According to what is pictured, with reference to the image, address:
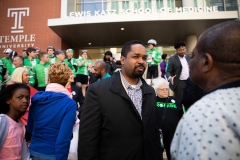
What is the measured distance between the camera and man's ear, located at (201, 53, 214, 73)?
102cm

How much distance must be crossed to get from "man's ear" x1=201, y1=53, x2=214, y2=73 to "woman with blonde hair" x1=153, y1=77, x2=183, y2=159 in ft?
8.48

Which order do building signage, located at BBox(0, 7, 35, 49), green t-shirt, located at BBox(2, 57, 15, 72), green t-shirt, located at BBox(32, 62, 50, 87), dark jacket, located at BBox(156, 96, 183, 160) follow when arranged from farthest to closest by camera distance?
building signage, located at BBox(0, 7, 35, 49), green t-shirt, located at BBox(2, 57, 15, 72), green t-shirt, located at BBox(32, 62, 50, 87), dark jacket, located at BBox(156, 96, 183, 160)

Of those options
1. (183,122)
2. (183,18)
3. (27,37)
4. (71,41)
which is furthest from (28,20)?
(183,122)

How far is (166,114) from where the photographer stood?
378 cm

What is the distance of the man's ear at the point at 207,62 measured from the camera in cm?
102

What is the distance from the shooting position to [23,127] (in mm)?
2762

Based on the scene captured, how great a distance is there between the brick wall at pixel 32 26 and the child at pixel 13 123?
12.6m

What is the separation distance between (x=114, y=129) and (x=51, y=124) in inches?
33.9

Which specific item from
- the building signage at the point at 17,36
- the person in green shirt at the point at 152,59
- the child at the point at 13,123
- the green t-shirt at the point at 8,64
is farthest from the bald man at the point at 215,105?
the building signage at the point at 17,36

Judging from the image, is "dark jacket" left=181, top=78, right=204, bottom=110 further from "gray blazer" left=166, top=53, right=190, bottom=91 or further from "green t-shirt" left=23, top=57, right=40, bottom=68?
"green t-shirt" left=23, top=57, right=40, bottom=68

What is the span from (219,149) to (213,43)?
53 cm

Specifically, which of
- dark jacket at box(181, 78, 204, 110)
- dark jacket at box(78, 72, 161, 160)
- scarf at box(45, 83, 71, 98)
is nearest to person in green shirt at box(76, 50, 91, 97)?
dark jacket at box(181, 78, 204, 110)

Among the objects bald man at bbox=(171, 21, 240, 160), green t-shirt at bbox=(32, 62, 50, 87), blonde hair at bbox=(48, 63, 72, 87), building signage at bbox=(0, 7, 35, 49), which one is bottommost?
bald man at bbox=(171, 21, 240, 160)

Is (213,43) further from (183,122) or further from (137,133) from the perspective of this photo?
(137,133)
